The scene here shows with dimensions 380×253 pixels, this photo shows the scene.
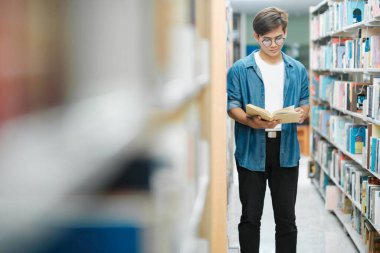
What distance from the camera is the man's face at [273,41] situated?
9.74 feet

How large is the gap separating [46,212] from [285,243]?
99.5 inches

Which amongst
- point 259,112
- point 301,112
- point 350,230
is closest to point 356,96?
point 350,230

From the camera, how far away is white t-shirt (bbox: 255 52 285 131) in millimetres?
2971

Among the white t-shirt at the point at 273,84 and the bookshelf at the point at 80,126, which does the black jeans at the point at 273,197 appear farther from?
the bookshelf at the point at 80,126

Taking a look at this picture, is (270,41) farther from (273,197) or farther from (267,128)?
(273,197)

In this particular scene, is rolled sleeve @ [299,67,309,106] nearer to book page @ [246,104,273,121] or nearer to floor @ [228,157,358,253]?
book page @ [246,104,273,121]

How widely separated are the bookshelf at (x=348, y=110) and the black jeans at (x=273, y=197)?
0.98 metres

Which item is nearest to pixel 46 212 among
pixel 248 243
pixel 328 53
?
pixel 248 243

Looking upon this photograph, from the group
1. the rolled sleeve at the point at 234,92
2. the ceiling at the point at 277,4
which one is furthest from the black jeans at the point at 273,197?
the ceiling at the point at 277,4

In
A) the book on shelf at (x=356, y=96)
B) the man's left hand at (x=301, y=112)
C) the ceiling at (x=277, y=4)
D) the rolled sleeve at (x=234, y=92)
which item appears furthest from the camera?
the ceiling at (x=277, y=4)

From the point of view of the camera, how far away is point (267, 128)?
2.91 metres

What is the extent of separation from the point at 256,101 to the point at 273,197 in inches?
20.7

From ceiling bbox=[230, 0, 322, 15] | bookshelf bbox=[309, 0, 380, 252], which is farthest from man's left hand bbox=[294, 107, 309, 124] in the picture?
ceiling bbox=[230, 0, 322, 15]

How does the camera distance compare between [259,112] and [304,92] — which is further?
[304,92]
